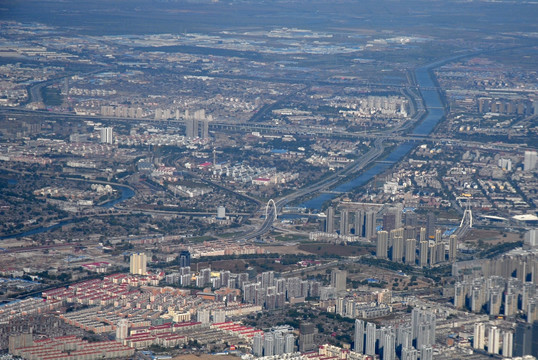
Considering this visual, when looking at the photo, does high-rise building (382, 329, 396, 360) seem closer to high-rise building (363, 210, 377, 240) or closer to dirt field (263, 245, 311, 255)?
dirt field (263, 245, 311, 255)

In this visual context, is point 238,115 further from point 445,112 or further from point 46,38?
point 46,38

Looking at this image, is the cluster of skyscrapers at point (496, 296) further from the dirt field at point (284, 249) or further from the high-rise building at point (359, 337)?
the dirt field at point (284, 249)

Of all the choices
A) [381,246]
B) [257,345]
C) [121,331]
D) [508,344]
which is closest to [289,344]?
[257,345]

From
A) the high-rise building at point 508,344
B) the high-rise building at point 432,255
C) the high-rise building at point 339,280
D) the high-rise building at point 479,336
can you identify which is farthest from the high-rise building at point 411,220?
the high-rise building at point 508,344

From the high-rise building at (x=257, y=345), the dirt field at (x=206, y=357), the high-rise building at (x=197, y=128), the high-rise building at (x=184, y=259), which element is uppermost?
the high-rise building at (x=197, y=128)

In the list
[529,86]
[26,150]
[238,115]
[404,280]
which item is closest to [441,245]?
[404,280]
